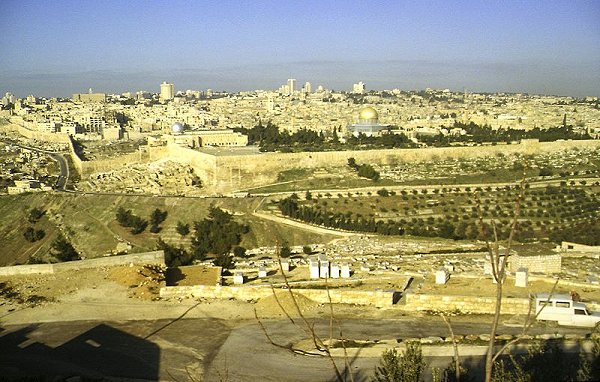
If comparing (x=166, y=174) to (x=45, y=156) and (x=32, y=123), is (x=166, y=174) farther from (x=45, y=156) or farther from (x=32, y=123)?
(x=32, y=123)

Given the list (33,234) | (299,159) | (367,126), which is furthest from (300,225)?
(367,126)

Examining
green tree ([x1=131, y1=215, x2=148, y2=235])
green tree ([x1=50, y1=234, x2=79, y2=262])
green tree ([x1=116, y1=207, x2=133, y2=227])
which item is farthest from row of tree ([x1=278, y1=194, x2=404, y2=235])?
green tree ([x1=50, y1=234, x2=79, y2=262])

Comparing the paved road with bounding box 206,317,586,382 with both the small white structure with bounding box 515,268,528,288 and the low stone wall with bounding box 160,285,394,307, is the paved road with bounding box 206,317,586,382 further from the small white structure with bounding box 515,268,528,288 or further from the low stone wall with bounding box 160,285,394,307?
the small white structure with bounding box 515,268,528,288

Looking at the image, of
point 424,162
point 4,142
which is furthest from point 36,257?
point 4,142

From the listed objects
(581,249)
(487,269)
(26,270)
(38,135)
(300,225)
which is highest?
(487,269)

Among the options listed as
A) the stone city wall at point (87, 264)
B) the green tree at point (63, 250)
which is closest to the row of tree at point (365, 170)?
the green tree at point (63, 250)

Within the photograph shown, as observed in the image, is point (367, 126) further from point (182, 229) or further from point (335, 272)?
point (335, 272)
